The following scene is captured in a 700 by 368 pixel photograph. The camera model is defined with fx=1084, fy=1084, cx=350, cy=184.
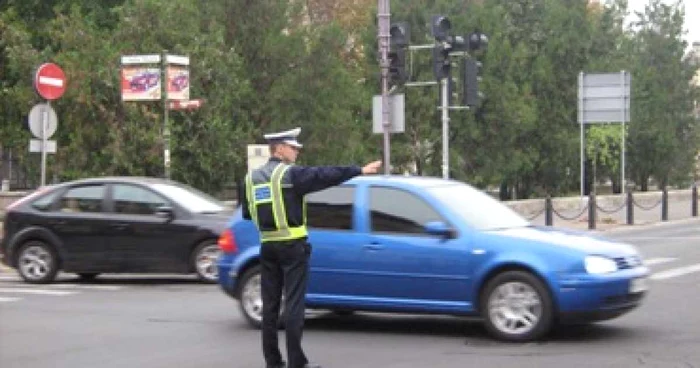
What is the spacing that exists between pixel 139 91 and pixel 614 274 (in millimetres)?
15541

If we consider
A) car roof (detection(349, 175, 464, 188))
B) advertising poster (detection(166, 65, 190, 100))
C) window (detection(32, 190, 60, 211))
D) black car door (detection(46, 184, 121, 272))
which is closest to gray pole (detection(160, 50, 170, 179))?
advertising poster (detection(166, 65, 190, 100))

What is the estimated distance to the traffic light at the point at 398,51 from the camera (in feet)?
65.2

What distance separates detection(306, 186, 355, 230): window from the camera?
1012 centimetres

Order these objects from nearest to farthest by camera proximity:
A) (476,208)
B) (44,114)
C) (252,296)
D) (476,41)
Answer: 1. (476,208)
2. (252,296)
3. (44,114)
4. (476,41)

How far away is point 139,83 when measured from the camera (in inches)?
906

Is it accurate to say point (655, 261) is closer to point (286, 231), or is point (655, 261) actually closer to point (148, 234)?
point (148, 234)

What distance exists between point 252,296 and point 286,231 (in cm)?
278

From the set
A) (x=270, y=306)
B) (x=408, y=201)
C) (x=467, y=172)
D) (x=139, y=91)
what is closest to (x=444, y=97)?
(x=139, y=91)

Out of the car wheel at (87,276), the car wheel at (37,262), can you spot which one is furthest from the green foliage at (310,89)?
the car wheel at (37,262)

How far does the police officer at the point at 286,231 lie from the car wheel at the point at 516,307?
218 cm

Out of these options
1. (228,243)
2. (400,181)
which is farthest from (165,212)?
(400,181)

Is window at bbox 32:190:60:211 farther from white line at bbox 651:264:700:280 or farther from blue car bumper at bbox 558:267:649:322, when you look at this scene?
blue car bumper at bbox 558:267:649:322

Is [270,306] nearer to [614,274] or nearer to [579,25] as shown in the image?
[614,274]

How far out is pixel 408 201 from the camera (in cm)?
995
